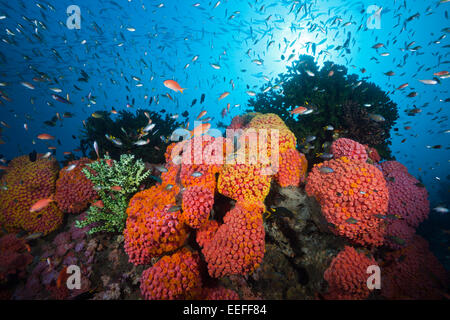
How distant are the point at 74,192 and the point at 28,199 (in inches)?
63.9

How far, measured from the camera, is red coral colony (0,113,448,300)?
10.5ft

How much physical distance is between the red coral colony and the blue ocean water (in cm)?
385

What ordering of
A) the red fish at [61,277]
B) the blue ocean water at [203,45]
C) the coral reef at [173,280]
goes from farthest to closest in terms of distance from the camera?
the blue ocean water at [203,45] < the red fish at [61,277] < the coral reef at [173,280]

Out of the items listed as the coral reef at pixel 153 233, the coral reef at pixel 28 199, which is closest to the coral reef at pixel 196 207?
the coral reef at pixel 153 233

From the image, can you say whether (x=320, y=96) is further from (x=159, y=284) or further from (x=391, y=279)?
(x=159, y=284)

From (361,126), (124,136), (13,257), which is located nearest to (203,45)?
(124,136)

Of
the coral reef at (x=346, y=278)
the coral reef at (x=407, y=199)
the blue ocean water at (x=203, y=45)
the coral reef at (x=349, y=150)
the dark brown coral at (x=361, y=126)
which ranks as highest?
the blue ocean water at (x=203, y=45)

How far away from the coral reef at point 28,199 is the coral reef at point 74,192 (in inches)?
A: 17.6

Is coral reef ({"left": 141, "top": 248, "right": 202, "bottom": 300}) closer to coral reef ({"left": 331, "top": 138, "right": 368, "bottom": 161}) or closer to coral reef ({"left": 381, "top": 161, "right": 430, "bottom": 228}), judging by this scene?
coral reef ({"left": 331, "top": 138, "right": 368, "bottom": 161})

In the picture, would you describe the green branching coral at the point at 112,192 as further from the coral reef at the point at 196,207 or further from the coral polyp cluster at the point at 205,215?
the coral reef at the point at 196,207

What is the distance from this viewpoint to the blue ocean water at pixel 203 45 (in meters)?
9.80

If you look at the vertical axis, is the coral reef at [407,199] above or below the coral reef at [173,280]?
above

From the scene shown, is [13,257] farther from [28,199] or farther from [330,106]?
[330,106]

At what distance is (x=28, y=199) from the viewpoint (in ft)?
17.6
